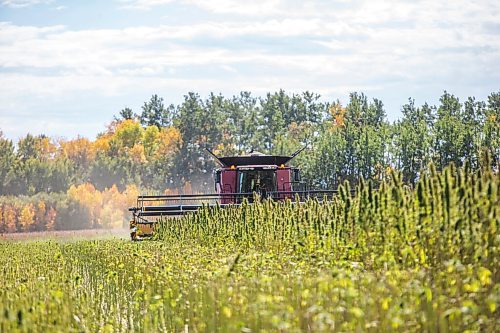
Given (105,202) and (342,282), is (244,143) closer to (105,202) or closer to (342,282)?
(105,202)

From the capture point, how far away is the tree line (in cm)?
5481

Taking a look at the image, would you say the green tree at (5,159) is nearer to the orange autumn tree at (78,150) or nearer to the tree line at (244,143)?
the tree line at (244,143)

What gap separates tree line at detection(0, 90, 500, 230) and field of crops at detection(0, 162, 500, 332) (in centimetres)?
3930

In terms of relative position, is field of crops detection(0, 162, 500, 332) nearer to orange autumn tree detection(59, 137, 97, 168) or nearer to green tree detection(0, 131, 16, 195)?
green tree detection(0, 131, 16, 195)

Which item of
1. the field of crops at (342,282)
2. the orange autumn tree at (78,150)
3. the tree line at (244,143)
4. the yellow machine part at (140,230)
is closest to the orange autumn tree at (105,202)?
the tree line at (244,143)

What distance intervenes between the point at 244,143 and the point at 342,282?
287ft

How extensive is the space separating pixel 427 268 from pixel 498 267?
1.10 meters

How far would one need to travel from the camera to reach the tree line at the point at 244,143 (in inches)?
2158

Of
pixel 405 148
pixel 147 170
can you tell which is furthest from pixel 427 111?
pixel 147 170

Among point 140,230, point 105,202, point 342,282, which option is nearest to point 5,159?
point 105,202

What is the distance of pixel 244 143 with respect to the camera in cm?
9588

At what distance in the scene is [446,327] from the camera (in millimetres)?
7883

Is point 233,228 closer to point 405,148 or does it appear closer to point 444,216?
point 444,216

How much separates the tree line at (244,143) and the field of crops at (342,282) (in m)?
39.3
